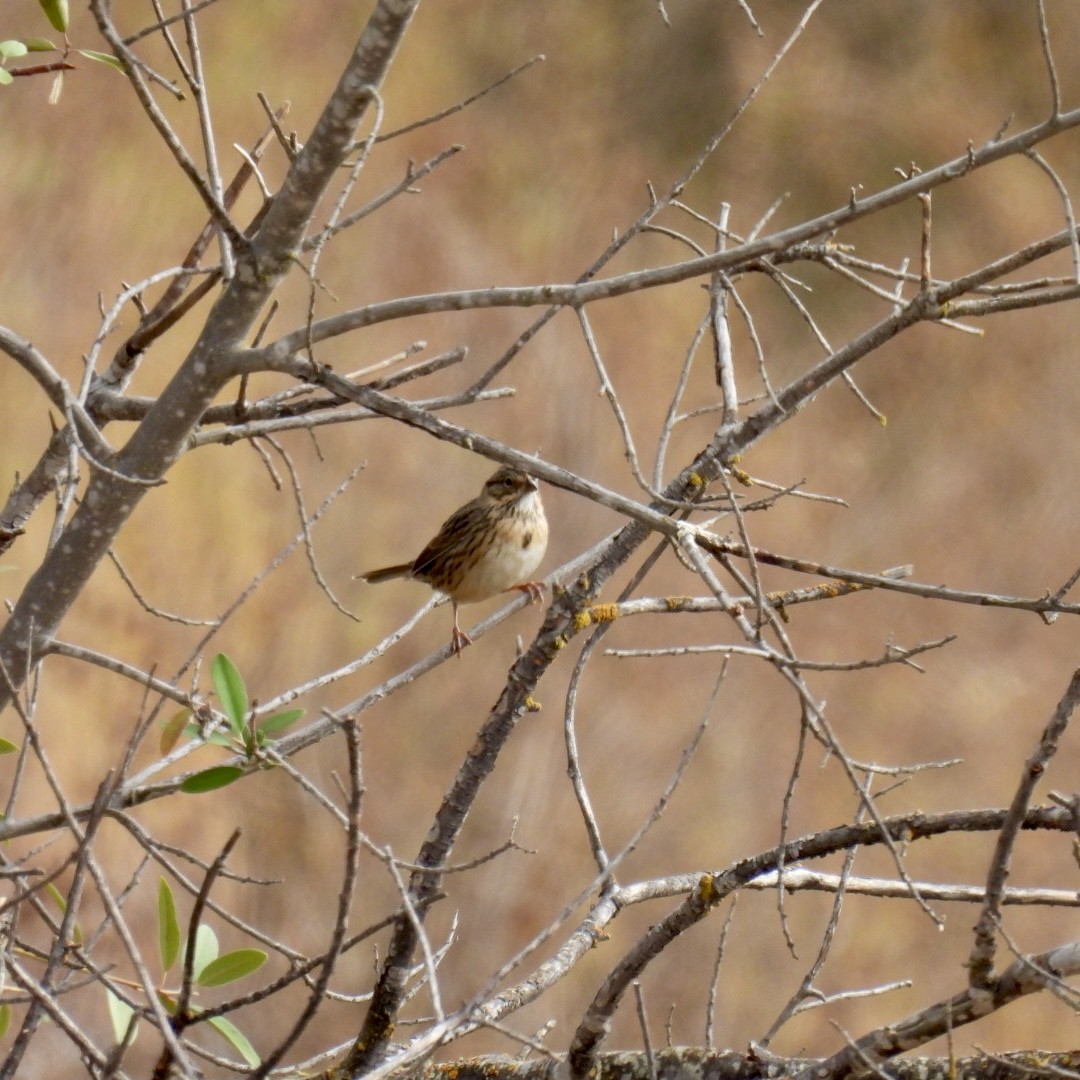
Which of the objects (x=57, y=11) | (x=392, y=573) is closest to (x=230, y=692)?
(x=57, y=11)

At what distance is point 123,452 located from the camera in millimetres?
2008

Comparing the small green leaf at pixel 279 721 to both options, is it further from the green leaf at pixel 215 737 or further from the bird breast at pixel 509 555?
the bird breast at pixel 509 555

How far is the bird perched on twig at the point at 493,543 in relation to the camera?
15.6 ft

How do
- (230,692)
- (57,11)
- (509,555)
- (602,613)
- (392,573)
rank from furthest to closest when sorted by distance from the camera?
(392,573) → (509,555) → (602,613) → (57,11) → (230,692)

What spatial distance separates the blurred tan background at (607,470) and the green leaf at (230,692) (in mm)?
5168

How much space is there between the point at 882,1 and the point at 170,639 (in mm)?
7811

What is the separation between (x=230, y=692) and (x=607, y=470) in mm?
7362

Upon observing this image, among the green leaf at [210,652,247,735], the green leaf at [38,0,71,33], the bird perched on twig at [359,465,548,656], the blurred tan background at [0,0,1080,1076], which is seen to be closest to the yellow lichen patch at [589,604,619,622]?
the green leaf at [210,652,247,735]

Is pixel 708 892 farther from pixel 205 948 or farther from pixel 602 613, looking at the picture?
pixel 205 948

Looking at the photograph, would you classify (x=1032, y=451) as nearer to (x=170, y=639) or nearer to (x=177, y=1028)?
(x=170, y=639)

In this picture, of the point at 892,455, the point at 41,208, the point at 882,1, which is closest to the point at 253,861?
the point at 41,208

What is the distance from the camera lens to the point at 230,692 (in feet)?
6.99

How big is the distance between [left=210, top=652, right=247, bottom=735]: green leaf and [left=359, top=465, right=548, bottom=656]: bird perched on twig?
2569 millimetres

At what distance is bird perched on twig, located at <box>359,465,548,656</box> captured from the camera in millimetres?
4762
